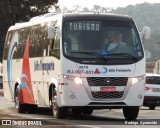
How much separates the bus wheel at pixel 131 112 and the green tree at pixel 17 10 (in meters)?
43.9

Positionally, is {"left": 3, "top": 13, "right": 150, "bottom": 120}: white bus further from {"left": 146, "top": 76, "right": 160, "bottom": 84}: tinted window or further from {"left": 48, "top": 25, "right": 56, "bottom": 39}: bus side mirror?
{"left": 146, "top": 76, "right": 160, "bottom": 84}: tinted window

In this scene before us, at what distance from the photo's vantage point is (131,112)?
741 inches

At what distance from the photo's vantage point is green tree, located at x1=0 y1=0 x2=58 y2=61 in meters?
62.2

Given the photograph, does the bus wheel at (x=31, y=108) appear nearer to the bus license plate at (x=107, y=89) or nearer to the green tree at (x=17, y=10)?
the bus license plate at (x=107, y=89)

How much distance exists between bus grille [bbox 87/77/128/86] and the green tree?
148 feet

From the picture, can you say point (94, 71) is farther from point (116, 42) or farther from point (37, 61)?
point (37, 61)

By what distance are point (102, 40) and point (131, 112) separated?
2.28 metres

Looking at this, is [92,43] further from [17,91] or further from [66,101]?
[17,91]

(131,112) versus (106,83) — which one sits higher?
(106,83)

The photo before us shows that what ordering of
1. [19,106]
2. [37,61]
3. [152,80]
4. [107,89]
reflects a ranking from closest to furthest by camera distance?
[107,89] < [37,61] < [19,106] < [152,80]

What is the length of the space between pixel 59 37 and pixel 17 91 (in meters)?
6.07

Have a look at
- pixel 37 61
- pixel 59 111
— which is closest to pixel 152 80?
pixel 37 61

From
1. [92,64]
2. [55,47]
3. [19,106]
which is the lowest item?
[19,106]

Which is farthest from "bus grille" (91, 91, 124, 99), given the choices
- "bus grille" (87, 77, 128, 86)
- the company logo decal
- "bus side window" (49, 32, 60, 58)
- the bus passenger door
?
the bus passenger door
